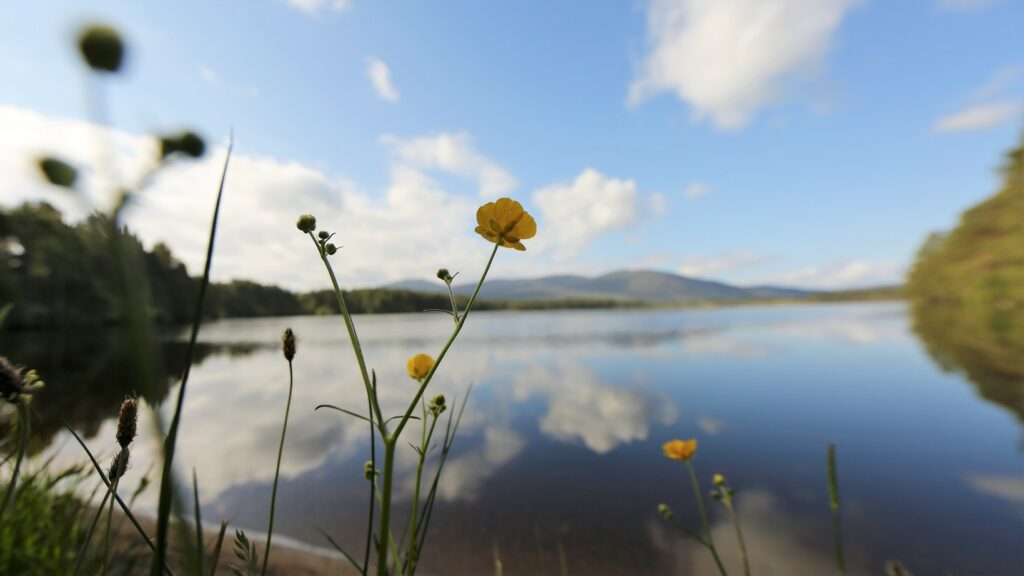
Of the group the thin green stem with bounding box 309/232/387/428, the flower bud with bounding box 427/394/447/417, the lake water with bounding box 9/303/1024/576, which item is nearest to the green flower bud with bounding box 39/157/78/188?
the thin green stem with bounding box 309/232/387/428

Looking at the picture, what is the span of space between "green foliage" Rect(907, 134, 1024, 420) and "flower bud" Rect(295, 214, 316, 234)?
1033 cm

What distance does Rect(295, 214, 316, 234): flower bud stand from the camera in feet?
2.31

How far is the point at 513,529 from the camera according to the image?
3.76 meters

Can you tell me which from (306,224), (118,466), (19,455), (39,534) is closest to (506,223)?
(306,224)

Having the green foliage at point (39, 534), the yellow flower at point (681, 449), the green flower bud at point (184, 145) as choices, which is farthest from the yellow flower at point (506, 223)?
the green foliage at point (39, 534)

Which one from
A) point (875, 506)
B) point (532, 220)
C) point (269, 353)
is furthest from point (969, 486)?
point (269, 353)

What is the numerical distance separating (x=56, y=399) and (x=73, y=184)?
11.3 m

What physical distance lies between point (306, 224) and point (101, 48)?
437 millimetres

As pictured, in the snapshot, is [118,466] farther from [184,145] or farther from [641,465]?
[641,465]

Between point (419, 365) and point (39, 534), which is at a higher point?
point (419, 365)

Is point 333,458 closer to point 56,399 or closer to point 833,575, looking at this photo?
point 833,575

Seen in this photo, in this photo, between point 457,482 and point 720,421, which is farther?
point 720,421

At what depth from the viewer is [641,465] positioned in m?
4.98

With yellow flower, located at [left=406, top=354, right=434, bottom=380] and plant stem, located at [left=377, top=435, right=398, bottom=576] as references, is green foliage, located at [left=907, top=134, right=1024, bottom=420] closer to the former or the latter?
yellow flower, located at [left=406, top=354, right=434, bottom=380]
